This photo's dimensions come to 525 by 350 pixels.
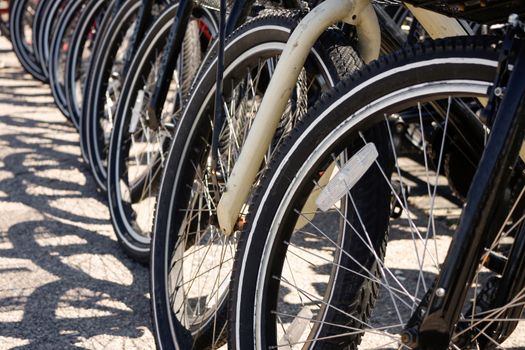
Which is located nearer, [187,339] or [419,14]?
[419,14]

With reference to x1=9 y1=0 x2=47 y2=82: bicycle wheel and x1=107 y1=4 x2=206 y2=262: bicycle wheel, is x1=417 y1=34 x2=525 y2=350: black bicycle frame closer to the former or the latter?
x1=107 y1=4 x2=206 y2=262: bicycle wheel

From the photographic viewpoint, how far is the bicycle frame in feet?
7.26

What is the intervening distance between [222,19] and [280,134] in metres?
0.51

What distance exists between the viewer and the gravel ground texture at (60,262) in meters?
3.08

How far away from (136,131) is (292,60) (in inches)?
75.3

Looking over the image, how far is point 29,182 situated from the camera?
15.8 ft

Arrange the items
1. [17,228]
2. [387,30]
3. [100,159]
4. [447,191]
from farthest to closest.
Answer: [447,191], [100,159], [17,228], [387,30]

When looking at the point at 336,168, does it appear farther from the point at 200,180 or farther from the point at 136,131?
the point at 136,131

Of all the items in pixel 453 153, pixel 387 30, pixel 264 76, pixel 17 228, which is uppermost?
pixel 387 30

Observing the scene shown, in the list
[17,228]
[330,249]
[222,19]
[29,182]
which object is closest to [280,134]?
[222,19]

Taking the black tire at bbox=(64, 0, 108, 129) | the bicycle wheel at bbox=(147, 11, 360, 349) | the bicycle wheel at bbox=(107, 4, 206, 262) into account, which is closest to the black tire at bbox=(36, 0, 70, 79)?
the black tire at bbox=(64, 0, 108, 129)

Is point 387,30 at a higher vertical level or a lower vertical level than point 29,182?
higher

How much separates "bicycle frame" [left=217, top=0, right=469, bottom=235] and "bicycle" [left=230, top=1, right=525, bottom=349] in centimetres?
17

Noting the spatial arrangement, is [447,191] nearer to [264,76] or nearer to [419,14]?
[264,76]
